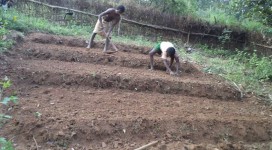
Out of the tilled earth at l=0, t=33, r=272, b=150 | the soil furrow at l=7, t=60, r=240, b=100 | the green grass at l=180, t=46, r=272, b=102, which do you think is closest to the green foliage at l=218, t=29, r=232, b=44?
the green grass at l=180, t=46, r=272, b=102

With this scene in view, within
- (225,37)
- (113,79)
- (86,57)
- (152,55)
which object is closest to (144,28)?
(225,37)

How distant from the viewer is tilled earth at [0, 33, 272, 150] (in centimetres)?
350

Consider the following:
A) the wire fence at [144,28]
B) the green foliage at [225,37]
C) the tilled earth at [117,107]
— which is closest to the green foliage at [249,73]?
the tilled earth at [117,107]

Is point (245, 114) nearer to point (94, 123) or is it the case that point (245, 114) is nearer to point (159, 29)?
point (94, 123)

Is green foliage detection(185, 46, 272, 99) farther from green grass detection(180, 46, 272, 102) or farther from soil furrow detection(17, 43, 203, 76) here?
soil furrow detection(17, 43, 203, 76)

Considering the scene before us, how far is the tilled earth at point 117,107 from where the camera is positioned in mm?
3496

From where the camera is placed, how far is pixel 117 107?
4344 millimetres

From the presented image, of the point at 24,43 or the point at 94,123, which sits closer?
the point at 94,123

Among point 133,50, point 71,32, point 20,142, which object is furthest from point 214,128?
point 71,32

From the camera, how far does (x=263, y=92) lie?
6.15 m

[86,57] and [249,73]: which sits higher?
[86,57]

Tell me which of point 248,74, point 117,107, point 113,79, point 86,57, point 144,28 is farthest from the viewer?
point 144,28

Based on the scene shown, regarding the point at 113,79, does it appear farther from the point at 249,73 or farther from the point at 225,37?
the point at 225,37

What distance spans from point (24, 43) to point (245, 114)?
501cm
